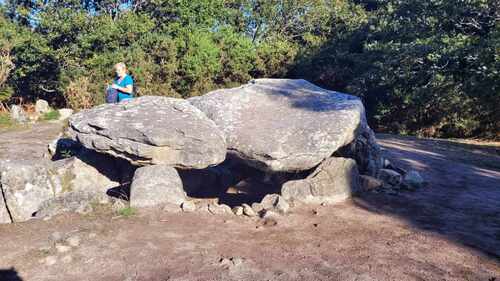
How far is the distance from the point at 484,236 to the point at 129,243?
399cm

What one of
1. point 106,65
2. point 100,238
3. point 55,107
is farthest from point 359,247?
point 55,107

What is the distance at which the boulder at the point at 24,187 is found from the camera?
5746mm

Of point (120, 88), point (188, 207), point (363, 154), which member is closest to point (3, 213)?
point (188, 207)

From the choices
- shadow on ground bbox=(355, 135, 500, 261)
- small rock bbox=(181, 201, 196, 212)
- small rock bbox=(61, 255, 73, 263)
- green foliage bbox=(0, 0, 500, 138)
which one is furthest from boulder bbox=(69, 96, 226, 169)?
green foliage bbox=(0, 0, 500, 138)

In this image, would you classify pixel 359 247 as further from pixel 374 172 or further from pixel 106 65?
pixel 106 65

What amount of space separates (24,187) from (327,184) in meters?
4.29

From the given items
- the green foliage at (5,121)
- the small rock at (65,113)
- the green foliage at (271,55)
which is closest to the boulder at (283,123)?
the green foliage at (271,55)

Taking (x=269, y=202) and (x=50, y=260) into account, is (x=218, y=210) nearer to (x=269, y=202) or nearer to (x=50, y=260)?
(x=269, y=202)

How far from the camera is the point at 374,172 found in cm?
709

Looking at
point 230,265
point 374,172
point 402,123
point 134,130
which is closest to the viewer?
point 230,265

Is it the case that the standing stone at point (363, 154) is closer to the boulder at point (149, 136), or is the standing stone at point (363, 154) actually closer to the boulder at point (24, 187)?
the boulder at point (149, 136)

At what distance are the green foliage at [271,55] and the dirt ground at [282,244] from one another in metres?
7.59

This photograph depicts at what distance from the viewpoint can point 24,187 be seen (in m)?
5.94

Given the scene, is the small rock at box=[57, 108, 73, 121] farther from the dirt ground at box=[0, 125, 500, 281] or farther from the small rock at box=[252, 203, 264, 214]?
the small rock at box=[252, 203, 264, 214]
